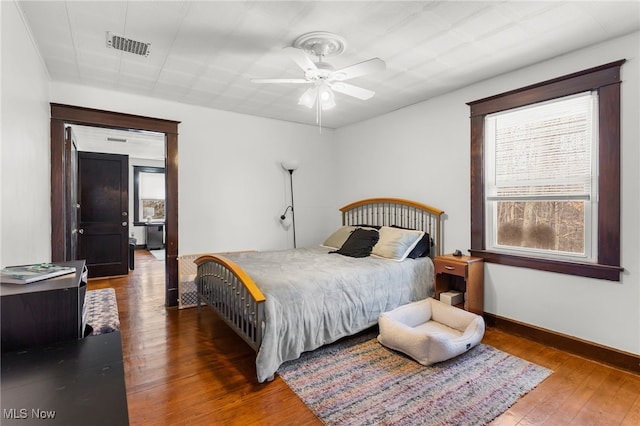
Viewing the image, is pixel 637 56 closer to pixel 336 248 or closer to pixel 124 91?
pixel 336 248

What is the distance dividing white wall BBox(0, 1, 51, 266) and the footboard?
1.41 metres

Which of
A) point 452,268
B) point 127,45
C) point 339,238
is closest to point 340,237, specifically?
point 339,238

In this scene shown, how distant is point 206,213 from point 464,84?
3500 mm

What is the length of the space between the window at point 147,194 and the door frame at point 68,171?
5.88 m

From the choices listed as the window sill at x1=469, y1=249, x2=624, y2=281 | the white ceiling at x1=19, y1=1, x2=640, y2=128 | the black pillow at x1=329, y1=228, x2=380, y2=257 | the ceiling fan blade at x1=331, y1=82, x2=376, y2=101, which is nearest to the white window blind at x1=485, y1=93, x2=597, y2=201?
the white ceiling at x1=19, y1=1, x2=640, y2=128

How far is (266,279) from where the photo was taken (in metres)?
2.71

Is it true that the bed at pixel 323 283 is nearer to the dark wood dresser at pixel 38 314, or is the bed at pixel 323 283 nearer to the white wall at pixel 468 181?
the white wall at pixel 468 181

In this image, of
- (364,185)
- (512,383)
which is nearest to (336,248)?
(364,185)

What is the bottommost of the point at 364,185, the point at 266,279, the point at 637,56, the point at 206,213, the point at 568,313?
the point at 568,313

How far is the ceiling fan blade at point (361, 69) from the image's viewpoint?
2.27 m

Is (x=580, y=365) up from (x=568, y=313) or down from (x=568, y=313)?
down

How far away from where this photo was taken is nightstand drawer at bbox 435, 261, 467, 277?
3260mm

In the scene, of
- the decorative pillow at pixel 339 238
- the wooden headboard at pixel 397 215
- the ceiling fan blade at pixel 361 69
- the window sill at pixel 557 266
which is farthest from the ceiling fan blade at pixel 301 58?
the window sill at pixel 557 266

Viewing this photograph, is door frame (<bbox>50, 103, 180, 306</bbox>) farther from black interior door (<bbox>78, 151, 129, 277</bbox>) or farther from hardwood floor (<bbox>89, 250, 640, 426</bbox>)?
black interior door (<bbox>78, 151, 129, 277</bbox>)
